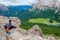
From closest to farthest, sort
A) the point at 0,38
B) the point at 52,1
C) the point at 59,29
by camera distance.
A: the point at 0,38 < the point at 59,29 < the point at 52,1

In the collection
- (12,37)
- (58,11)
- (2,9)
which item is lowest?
(58,11)

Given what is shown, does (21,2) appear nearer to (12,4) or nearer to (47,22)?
(12,4)

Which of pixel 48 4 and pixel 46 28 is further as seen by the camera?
pixel 48 4

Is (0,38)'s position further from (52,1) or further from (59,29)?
(52,1)

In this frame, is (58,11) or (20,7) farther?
(58,11)

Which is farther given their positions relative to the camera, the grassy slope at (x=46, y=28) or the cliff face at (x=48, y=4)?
the cliff face at (x=48, y=4)

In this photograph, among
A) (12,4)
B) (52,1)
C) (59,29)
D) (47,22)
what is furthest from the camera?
(52,1)

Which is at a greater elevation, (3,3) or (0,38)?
(0,38)

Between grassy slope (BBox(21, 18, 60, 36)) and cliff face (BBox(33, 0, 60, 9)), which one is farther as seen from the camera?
cliff face (BBox(33, 0, 60, 9))

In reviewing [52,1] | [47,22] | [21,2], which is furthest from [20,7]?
[52,1]

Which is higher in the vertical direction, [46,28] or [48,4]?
[46,28]
